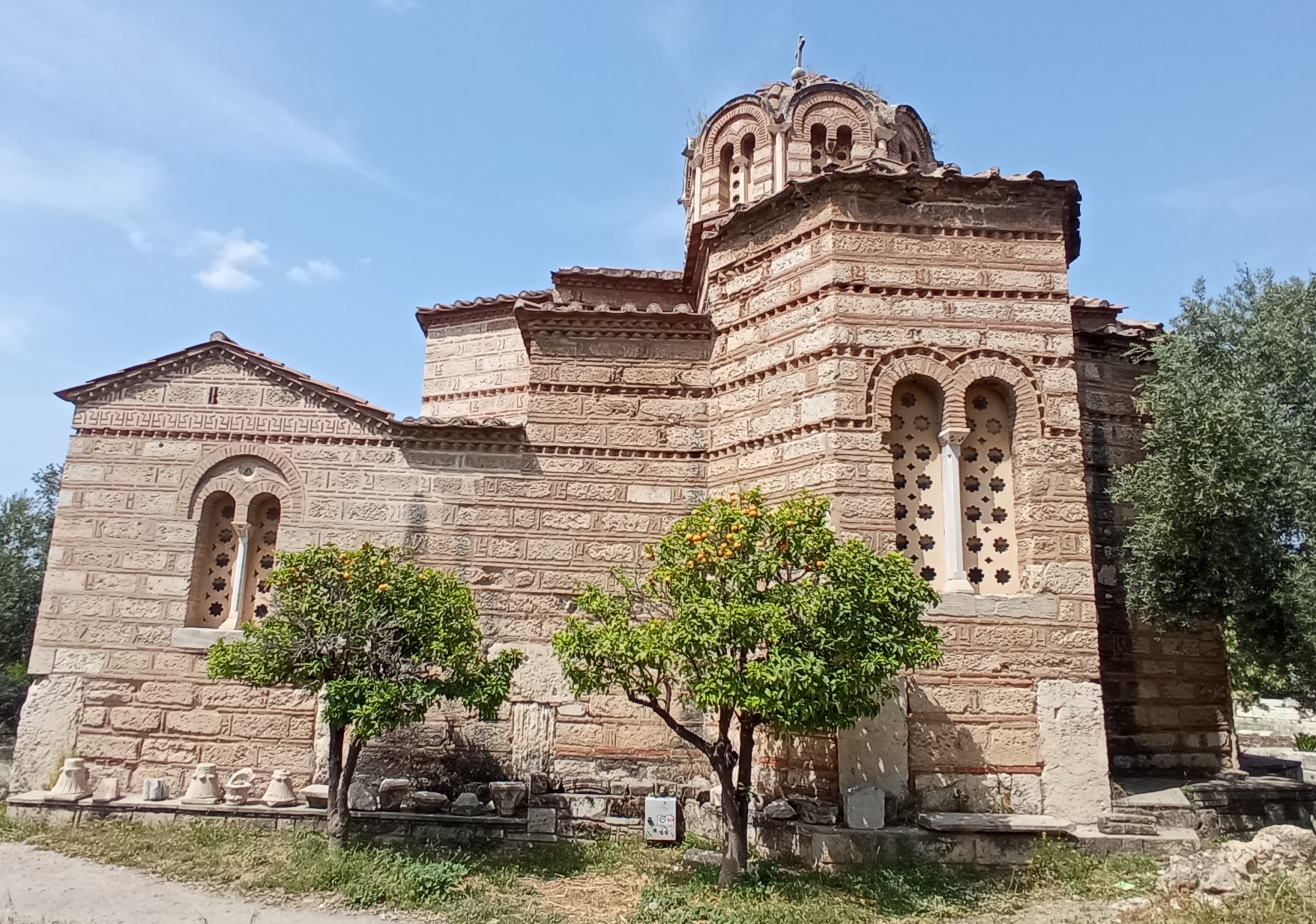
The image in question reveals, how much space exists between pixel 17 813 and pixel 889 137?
12972 millimetres

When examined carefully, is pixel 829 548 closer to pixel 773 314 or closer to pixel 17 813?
pixel 773 314

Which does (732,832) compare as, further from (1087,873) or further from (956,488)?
(956,488)

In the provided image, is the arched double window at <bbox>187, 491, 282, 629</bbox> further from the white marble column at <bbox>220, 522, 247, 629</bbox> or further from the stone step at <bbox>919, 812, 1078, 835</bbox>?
the stone step at <bbox>919, 812, 1078, 835</bbox>

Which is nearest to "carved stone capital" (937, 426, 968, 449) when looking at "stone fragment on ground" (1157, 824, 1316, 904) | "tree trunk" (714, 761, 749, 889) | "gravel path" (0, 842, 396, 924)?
"tree trunk" (714, 761, 749, 889)

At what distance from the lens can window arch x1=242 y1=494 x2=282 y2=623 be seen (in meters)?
9.35

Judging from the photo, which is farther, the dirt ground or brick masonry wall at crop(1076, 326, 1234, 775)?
brick masonry wall at crop(1076, 326, 1234, 775)

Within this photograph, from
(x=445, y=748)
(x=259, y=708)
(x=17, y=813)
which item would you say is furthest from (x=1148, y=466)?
(x=17, y=813)

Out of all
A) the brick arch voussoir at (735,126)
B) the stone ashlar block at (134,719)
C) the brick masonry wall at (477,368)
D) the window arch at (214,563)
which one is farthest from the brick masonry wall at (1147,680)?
the stone ashlar block at (134,719)

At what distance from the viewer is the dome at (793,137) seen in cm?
1300

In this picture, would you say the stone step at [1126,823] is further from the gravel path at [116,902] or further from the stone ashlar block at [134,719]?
the stone ashlar block at [134,719]

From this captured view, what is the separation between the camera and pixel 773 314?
8.91m

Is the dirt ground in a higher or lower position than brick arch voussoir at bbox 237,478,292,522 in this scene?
lower

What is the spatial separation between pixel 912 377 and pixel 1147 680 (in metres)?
4.07

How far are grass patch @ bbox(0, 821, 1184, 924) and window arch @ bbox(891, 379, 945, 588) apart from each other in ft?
8.11
